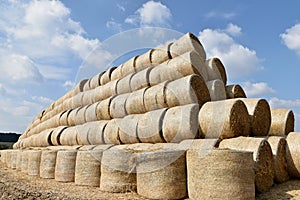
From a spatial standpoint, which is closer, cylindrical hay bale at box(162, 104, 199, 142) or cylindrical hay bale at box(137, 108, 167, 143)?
cylindrical hay bale at box(162, 104, 199, 142)

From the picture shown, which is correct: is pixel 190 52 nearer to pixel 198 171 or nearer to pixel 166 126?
pixel 166 126

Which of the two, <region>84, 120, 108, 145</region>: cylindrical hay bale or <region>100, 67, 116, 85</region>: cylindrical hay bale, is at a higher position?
<region>100, 67, 116, 85</region>: cylindrical hay bale

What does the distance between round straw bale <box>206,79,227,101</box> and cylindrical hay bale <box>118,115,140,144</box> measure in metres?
1.92

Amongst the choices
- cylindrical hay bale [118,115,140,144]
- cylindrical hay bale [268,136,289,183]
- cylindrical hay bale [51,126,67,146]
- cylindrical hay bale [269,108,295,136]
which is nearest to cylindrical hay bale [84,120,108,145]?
cylindrical hay bale [118,115,140,144]

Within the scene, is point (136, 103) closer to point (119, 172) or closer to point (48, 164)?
point (48, 164)

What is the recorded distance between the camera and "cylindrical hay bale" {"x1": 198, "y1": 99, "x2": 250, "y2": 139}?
5.60m

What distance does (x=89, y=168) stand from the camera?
6.11 m

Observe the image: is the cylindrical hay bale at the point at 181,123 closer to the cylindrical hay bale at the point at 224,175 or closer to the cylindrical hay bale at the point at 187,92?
the cylindrical hay bale at the point at 187,92

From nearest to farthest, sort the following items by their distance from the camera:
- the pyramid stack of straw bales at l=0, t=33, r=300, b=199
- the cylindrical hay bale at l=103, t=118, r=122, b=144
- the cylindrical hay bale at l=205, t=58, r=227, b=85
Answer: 1. the pyramid stack of straw bales at l=0, t=33, r=300, b=199
2. the cylindrical hay bale at l=205, t=58, r=227, b=85
3. the cylindrical hay bale at l=103, t=118, r=122, b=144

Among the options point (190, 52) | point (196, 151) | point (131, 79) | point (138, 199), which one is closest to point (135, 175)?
point (138, 199)

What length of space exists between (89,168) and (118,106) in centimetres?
302

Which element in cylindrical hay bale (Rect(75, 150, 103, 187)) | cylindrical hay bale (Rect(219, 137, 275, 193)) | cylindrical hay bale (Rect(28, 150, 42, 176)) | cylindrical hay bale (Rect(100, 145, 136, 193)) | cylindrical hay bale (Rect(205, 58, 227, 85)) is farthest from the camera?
cylindrical hay bale (Rect(28, 150, 42, 176))

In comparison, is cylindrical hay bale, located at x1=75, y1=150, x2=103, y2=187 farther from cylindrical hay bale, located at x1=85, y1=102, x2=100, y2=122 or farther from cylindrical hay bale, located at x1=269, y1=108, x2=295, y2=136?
cylindrical hay bale, located at x1=85, y1=102, x2=100, y2=122

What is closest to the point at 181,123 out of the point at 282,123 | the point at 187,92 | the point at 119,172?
the point at 187,92
